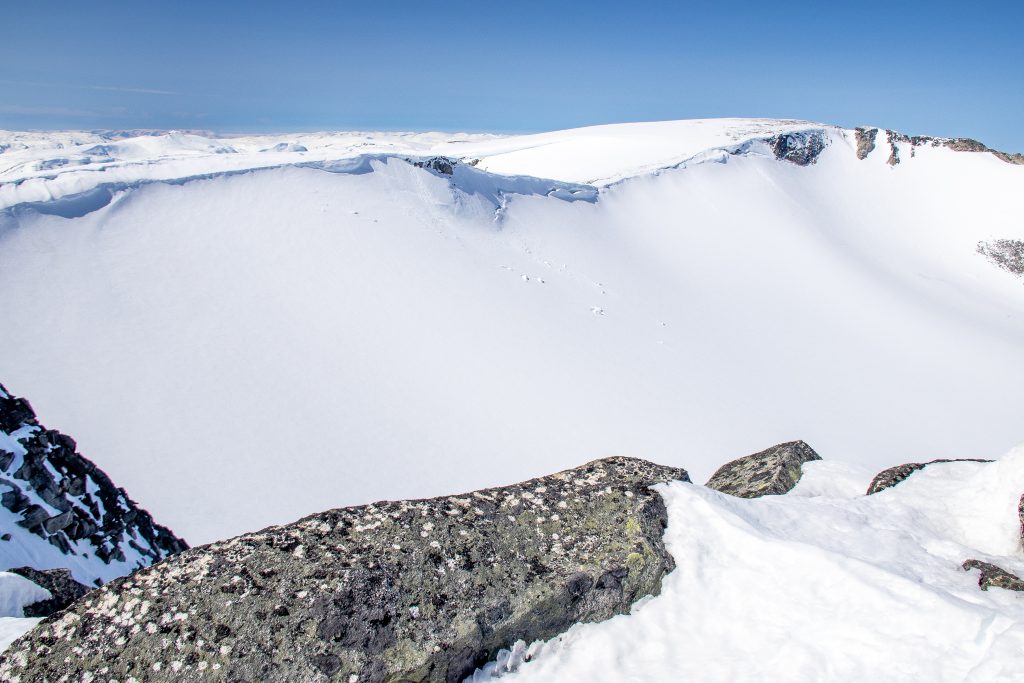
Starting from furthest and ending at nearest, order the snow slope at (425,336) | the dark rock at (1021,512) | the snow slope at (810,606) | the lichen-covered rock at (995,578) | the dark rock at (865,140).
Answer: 1. the dark rock at (865,140)
2. the snow slope at (425,336)
3. the dark rock at (1021,512)
4. the lichen-covered rock at (995,578)
5. the snow slope at (810,606)

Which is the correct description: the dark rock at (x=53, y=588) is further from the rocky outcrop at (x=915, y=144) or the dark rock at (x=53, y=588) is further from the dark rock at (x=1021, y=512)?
the rocky outcrop at (x=915, y=144)

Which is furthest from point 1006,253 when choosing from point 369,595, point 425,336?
point 369,595

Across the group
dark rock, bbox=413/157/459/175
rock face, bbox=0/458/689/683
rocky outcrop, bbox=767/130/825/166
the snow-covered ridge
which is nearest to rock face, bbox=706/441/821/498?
rock face, bbox=0/458/689/683

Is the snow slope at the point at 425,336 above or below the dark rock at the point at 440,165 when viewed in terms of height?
below

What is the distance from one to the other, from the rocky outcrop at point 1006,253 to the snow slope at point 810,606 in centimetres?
3872

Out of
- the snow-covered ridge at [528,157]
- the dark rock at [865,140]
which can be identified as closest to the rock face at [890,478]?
the snow-covered ridge at [528,157]

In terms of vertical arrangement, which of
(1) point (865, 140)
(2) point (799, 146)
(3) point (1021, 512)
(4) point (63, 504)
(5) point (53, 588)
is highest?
(1) point (865, 140)

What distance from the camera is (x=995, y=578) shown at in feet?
12.4

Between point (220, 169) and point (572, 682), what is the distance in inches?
852

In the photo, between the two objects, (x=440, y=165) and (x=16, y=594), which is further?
(x=440, y=165)

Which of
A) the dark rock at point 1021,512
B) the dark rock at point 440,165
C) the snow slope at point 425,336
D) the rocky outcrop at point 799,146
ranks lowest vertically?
the snow slope at point 425,336

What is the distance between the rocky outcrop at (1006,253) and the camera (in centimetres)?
3434

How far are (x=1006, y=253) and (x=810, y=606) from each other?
1649 inches

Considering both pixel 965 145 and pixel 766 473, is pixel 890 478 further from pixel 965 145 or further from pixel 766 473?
pixel 965 145
